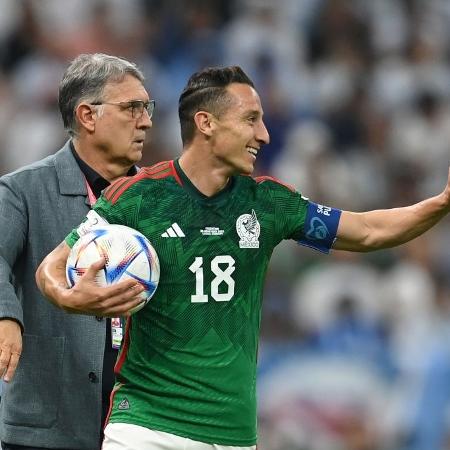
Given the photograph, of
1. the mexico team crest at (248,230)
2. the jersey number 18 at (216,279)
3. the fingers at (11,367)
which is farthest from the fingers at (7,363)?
the mexico team crest at (248,230)

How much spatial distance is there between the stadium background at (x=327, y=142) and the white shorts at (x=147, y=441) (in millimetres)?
4511

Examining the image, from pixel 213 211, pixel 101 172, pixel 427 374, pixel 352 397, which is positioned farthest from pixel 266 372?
pixel 213 211

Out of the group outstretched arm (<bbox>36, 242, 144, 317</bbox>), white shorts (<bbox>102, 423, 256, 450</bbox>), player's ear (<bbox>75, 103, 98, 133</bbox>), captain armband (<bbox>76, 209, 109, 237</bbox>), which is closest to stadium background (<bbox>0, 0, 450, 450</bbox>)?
player's ear (<bbox>75, 103, 98, 133</bbox>)

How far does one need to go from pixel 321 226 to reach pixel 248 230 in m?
0.30

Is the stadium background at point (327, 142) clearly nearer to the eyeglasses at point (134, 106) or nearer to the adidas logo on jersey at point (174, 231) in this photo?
the eyeglasses at point (134, 106)

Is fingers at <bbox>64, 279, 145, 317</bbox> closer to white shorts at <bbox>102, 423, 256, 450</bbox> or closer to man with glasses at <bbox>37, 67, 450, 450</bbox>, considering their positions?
man with glasses at <bbox>37, 67, 450, 450</bbox>

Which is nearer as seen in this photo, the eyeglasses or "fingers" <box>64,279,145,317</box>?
"fingers" <box>64,279,145,317</box>

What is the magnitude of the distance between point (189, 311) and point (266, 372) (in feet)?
15.3

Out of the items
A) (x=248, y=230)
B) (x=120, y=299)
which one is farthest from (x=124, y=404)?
(x=248, y=230)

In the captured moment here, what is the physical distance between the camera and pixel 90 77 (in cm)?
549

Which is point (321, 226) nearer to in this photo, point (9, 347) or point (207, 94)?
point (207, 94)

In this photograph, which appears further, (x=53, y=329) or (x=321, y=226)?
(x=53, y=329)

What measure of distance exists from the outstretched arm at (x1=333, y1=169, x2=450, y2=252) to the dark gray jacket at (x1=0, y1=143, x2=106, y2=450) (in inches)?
46.4

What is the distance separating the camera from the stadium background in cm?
926
